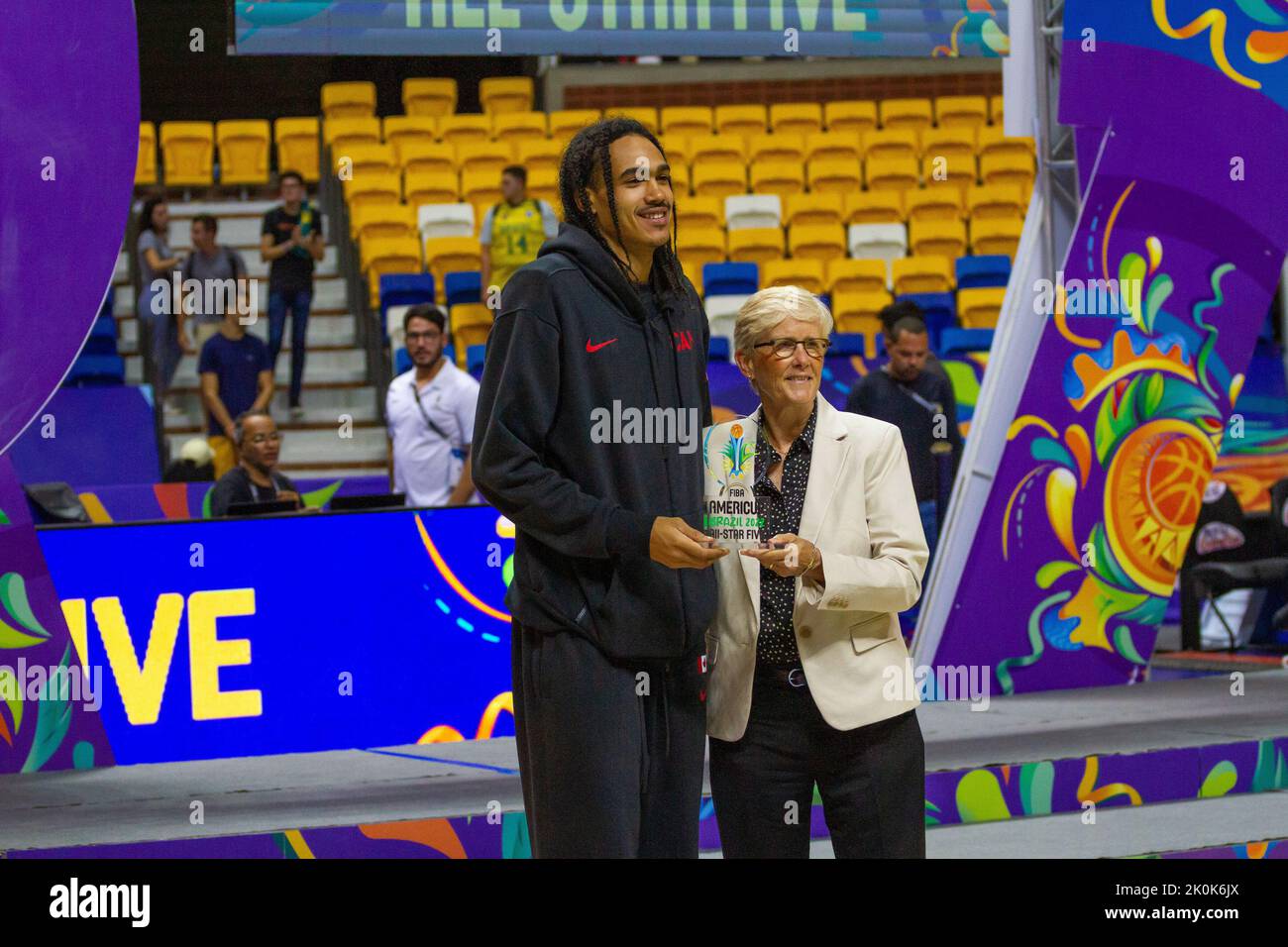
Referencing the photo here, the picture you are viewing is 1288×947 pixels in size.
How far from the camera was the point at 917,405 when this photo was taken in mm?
7637

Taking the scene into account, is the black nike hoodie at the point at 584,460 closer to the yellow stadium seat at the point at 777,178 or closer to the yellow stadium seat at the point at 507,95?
the yellow stadium seat at the point at 777,178

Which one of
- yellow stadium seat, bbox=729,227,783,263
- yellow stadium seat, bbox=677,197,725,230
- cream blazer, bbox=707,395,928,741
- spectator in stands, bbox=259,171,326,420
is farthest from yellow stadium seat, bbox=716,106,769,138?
cream blazer, bbox=707,395,928,741

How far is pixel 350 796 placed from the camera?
512 centimetres

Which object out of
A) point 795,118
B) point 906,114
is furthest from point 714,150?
point 906,114

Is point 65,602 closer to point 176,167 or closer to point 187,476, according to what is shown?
point 187,476

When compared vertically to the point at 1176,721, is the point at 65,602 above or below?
above

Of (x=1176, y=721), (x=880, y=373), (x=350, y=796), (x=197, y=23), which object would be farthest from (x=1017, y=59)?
(x=197, y=23)

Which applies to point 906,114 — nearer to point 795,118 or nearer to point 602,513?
point 795,118

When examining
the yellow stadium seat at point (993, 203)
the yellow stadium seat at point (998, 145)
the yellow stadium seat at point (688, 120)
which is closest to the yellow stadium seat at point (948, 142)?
the yellow stadium seat at point (998, 145)

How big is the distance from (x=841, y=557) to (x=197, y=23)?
15960 millimetres

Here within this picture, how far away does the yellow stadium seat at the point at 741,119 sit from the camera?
16.1 m
